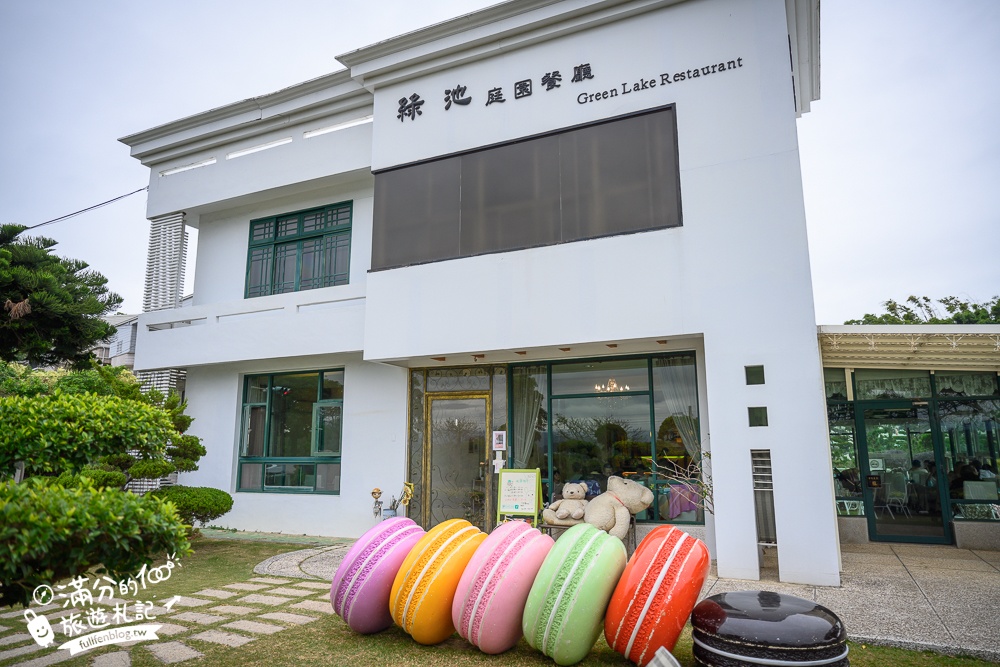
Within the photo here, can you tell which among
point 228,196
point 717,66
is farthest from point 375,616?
point 228,196

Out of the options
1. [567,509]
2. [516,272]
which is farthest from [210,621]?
[516,272]

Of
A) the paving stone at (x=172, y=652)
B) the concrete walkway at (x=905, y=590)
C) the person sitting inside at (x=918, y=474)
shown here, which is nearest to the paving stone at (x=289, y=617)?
the paving stone at (x=172, y=652)

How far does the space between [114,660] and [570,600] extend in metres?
3.06

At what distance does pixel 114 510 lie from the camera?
2877 mm

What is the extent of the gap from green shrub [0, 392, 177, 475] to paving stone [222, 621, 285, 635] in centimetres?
168

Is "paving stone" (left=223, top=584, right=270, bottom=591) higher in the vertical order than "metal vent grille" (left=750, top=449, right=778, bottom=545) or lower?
lower

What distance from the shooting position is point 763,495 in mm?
7277

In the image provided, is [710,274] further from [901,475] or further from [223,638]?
[223,638]

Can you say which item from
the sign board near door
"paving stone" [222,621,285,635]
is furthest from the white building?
"paving stone" [222,621,285,635]

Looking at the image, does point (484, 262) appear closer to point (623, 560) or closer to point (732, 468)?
point (732, 468)

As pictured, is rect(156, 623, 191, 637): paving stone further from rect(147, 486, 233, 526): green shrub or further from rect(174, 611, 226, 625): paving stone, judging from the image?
rect(147, 486, 233, 526): green shrub

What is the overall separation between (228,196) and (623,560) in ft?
34.1

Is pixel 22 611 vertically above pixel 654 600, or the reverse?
pixel 654 600

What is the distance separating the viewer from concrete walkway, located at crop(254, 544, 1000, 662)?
4516 millimetres
